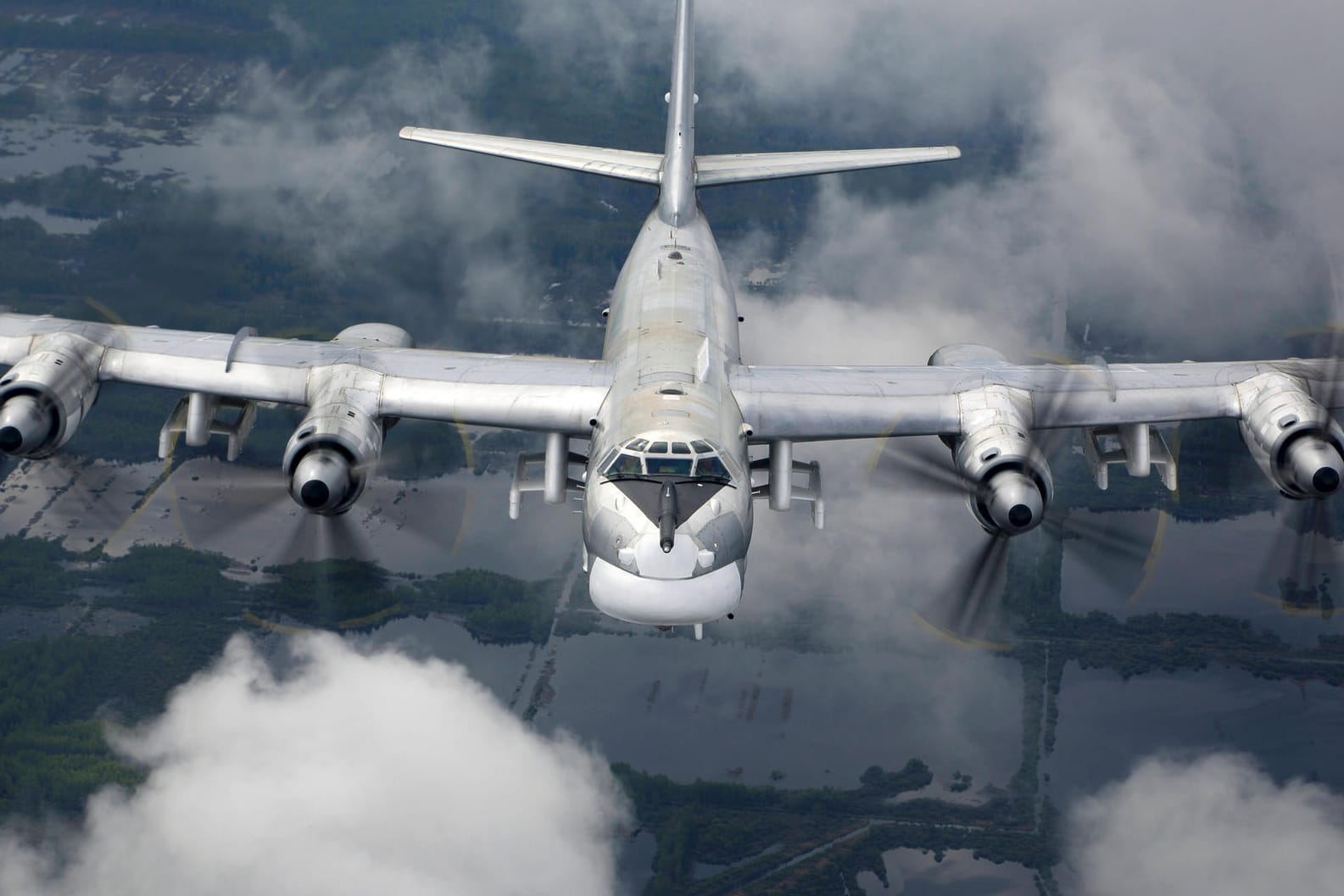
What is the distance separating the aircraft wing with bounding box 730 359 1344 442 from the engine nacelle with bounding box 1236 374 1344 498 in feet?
1.46

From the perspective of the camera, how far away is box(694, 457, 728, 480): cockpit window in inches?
1346

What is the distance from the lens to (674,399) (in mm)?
36500

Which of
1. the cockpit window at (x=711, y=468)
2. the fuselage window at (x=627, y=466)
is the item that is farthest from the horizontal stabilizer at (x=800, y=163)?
the fuselage window at (x=627, y=466)

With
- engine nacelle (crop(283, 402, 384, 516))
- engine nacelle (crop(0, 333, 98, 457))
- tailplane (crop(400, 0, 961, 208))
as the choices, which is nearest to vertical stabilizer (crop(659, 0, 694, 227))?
tailplane (crop(400, 0, 961, 208))

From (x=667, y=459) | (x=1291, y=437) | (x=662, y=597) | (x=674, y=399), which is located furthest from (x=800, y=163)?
(x=662, y=597)

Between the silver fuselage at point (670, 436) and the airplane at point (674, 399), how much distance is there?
0.10 m

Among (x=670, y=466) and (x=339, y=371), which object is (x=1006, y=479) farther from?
(x=339, y=371)

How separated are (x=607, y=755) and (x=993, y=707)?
19.2m

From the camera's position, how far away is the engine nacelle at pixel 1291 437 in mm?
39562

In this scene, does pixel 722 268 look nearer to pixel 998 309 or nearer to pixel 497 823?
pixel 497 823

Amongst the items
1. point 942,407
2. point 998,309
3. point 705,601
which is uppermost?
point 998,309

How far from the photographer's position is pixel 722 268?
4822 centimetres

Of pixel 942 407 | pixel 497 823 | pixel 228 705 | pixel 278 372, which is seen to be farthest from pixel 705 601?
pixel 228 705

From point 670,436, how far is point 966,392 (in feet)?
35.9
